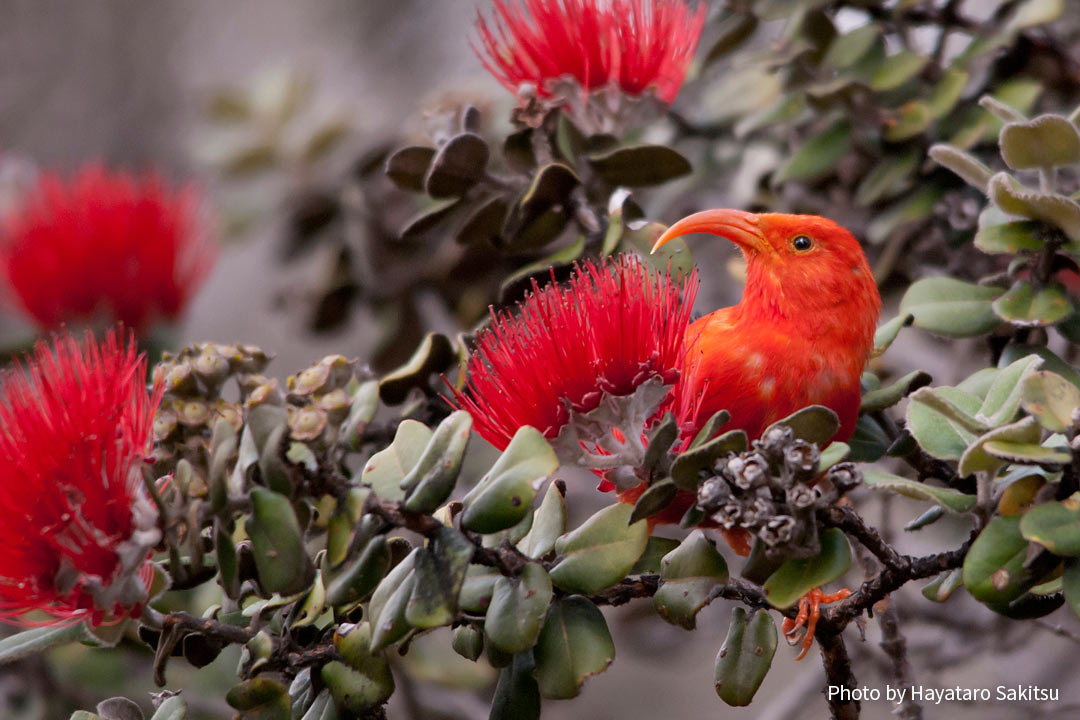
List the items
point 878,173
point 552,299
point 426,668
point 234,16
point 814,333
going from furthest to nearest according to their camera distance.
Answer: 1. point 234,16
2. point 426,668
3. point 878,173
4. point 814,333
5. point 552,299

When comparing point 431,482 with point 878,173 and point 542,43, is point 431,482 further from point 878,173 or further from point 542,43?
point 878,173

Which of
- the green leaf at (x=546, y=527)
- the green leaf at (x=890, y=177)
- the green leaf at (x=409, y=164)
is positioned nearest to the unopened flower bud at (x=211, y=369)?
the green leaf at (x=546, y=527)

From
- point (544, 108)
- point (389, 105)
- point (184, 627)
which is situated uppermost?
point (544, 108)

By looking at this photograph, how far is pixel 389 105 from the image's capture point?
3826 mm

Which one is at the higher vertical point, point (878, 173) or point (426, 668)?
point (878, 173)

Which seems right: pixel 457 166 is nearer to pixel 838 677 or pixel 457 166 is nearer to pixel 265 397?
pixel 265 397

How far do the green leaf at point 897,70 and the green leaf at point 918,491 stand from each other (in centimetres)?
86

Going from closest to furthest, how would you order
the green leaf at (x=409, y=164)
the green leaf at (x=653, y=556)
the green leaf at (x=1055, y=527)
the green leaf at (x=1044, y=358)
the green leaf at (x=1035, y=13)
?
the green leaf at (x=1055, y=527), the green leaf at (x=653, y=556), the green leaf at (x=1044, y=358), the green leaf at (x=409, y=164), the green leaf at (x=1035, y=13)

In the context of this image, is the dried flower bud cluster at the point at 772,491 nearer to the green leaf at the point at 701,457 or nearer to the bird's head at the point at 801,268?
the green leaf at the point at 701,457

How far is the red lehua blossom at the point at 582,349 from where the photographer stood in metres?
0.88

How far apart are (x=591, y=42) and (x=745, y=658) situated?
77 cm

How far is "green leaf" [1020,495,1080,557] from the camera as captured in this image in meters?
0.77

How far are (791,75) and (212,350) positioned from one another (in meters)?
1.10

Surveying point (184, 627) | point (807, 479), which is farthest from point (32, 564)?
point (807, 479)
